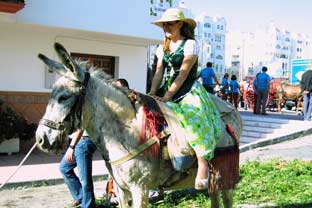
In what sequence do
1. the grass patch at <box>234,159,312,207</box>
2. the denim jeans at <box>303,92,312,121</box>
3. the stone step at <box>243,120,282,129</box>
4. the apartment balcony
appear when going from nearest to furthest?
the grass patch at <box>234,159,312,207</box> → the apartment balcony → the stone step at <box>243,120,282,129</box> → the denim jeans at <box>303,92,312,121</box>

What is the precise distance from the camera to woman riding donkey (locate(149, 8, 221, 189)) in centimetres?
389

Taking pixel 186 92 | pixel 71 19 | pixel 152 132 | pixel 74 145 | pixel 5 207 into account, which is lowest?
→ pixel 5 207

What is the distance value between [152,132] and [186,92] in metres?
0.56

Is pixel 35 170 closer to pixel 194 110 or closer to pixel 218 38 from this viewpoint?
pixel 194 110

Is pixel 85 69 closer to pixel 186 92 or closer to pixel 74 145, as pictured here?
pixel 186 92

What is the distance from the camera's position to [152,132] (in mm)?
3863

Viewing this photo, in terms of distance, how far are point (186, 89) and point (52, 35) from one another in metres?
8.31

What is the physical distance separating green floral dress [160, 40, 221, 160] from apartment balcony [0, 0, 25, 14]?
5899mm

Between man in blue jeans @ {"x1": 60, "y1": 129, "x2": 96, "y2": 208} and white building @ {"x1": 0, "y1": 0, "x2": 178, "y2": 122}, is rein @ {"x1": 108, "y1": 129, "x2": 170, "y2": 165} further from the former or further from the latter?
white building @ {"x1": 0, "y1": 0, "x2": 178, "y2": 122}

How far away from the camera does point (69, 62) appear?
353 centimetres

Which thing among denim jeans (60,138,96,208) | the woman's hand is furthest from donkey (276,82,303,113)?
the woman's hand

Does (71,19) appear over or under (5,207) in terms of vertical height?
over

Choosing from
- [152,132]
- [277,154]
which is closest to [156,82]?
[152,132]

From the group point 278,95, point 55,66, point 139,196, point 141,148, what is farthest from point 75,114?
point 278,95
